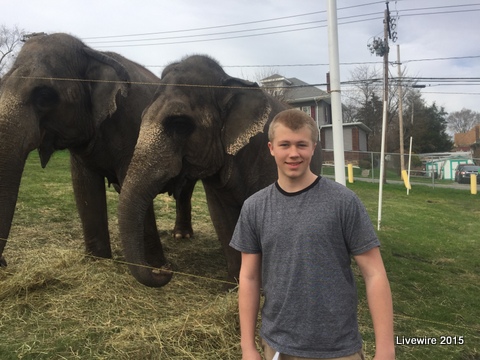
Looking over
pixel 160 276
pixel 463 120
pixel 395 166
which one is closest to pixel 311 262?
pixel 160 276

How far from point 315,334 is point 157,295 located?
2.42 metres

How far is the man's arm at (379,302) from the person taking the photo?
1736 millimetres

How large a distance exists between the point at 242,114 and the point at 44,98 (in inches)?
66.1

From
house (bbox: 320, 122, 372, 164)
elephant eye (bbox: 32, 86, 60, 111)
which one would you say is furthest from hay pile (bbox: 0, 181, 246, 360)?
house (bbox: 320, 122, 372, 164)

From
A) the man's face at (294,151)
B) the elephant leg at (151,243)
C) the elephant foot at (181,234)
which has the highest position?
the man's face at (294,151)

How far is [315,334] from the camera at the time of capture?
1.83 meters

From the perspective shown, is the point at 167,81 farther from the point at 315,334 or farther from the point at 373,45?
the point at 373,45

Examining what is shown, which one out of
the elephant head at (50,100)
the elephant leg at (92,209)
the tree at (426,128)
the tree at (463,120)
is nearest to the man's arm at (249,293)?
the elephant head at (50,100)

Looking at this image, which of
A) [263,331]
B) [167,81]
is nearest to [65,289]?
[167,81]

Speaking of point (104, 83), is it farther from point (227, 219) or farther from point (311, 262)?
point (311, 262)

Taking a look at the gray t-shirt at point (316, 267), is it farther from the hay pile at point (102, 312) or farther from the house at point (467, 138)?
the house at point (467, 138)

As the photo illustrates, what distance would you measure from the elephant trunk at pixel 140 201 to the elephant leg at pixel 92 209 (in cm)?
158

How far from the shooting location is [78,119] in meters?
4.24

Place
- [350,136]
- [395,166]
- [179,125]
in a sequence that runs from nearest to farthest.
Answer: [179,125], [395,166], [350,136]
